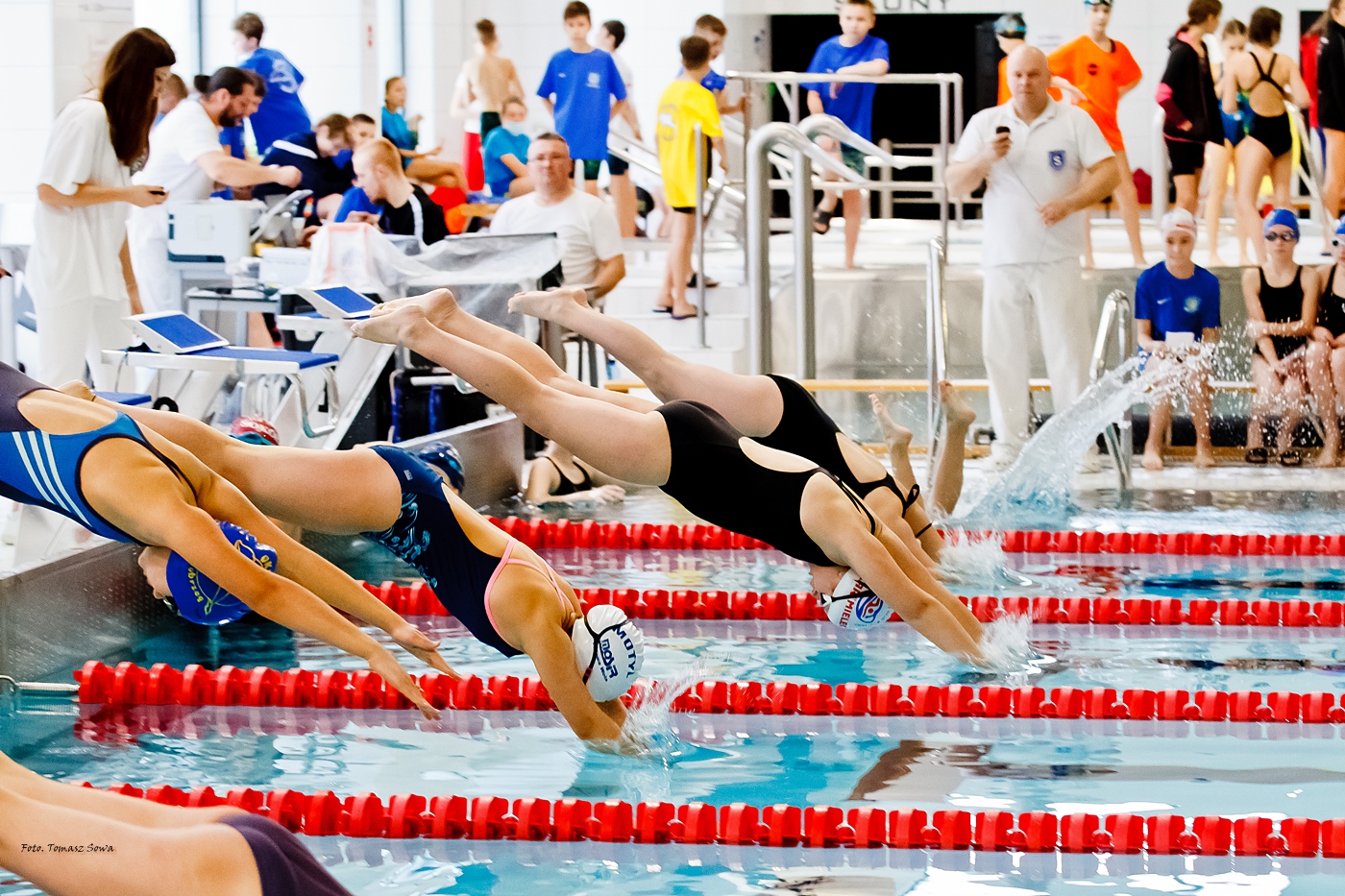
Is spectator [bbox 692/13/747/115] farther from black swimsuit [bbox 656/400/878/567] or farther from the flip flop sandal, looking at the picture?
black swimsuit [bbox 656/400/878/567]

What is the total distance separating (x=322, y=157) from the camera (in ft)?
28.8

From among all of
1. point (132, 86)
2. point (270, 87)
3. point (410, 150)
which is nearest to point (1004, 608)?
point (132, 86)

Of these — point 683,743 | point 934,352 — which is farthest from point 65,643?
point 934,352

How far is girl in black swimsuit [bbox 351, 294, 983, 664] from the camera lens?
→ 3.79 metres

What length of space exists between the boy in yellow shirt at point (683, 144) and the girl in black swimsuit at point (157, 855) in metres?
6.57

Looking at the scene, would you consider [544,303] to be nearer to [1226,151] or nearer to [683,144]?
[683,144]

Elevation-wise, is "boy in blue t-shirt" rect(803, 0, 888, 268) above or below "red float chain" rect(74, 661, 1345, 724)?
above

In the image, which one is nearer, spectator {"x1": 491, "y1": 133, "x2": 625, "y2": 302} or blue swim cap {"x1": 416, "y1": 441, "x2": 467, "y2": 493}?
blue swim cap {"x1": 416, "y1": 441, "x2": 467, "y2": 493}

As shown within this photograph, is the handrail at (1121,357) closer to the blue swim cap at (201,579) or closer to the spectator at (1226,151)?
the spectator at (1226,151)

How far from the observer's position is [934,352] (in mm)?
6816

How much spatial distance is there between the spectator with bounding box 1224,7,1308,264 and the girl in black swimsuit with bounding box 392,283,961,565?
4565 mm

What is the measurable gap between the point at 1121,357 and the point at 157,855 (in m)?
5.61

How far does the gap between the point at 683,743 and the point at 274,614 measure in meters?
1.37

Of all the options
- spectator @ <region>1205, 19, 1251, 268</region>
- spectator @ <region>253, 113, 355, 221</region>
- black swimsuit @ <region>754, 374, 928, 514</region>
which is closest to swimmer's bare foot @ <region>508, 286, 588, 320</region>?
black swimsuit @ <region>754, 374, 928, 514</region>
